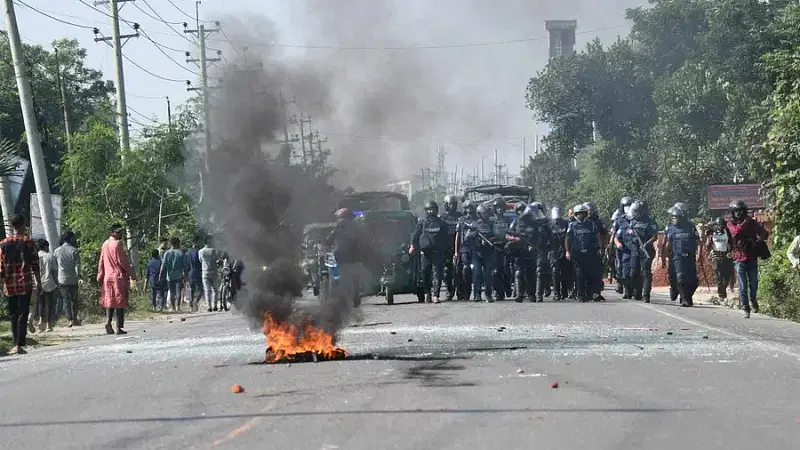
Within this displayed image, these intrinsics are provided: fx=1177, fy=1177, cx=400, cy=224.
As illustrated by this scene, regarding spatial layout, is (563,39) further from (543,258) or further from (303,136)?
(303,136)

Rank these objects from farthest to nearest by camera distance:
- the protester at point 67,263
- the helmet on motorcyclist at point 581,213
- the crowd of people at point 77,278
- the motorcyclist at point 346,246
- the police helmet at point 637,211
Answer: the helmet on motorcyclist at point 581,213, the police helmet at point 637,211, the protester at point 67,263, the motorcyclist at point 346,246, the crowd of people at point 77,278

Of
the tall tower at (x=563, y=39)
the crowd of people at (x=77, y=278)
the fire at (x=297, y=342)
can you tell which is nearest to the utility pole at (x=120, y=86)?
the crowd of people at (x=77, y=278)

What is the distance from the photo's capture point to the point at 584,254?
2361 centimetres

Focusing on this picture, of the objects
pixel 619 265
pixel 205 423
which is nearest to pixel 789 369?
pixel 205 423

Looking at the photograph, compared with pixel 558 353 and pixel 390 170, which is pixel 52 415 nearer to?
pixel 558 353

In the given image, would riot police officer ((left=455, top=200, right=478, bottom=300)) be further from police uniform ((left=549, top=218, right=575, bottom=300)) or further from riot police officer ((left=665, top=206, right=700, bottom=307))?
riot police officer ((left=665, top=206, right=700, bottom=307))

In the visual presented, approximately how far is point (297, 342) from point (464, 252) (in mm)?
12066

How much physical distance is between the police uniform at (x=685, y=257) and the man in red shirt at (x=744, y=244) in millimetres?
2384

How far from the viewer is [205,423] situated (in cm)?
848

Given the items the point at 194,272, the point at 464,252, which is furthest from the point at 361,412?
the point at 194,272

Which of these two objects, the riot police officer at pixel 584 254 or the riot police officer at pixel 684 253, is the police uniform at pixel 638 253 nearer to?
the riot police officer at pixel 584 254

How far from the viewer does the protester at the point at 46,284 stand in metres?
21.1

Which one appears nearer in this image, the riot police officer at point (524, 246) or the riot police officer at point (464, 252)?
the riot police officer at point (524, 246)

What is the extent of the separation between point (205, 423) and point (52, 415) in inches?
62.3
